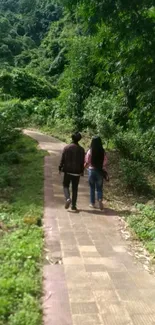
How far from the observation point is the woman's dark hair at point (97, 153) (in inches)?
300

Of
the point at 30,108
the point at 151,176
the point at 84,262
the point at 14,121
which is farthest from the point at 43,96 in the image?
the point at 84,262

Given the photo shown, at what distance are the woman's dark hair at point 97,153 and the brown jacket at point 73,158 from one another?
0.29 metres

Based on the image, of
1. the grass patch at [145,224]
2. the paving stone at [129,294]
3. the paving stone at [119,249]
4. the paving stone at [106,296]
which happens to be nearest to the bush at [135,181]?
the grass patch at [145,224]

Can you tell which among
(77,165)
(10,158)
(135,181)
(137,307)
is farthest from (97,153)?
(10,158)

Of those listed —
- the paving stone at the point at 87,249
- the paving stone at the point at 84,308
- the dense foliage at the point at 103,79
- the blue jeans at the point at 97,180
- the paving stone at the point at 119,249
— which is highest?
the dense foliage at the point at 103,79

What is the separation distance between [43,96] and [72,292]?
1124 inches

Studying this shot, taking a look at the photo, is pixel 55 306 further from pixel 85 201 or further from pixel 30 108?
pixel 30 108

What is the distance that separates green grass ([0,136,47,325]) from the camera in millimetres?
3746

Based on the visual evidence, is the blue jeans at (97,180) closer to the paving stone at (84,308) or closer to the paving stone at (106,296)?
the paving stone at (106,296)

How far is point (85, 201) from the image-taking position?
843cm

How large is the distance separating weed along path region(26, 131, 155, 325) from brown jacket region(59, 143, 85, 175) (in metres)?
0.76

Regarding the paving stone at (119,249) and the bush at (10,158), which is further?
the bush at (10,158)

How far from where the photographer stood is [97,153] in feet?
25.2

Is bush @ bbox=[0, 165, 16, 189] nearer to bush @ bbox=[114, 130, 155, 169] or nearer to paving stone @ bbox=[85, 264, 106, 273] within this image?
bush @ bbox=[114, 130, 155, 169]
